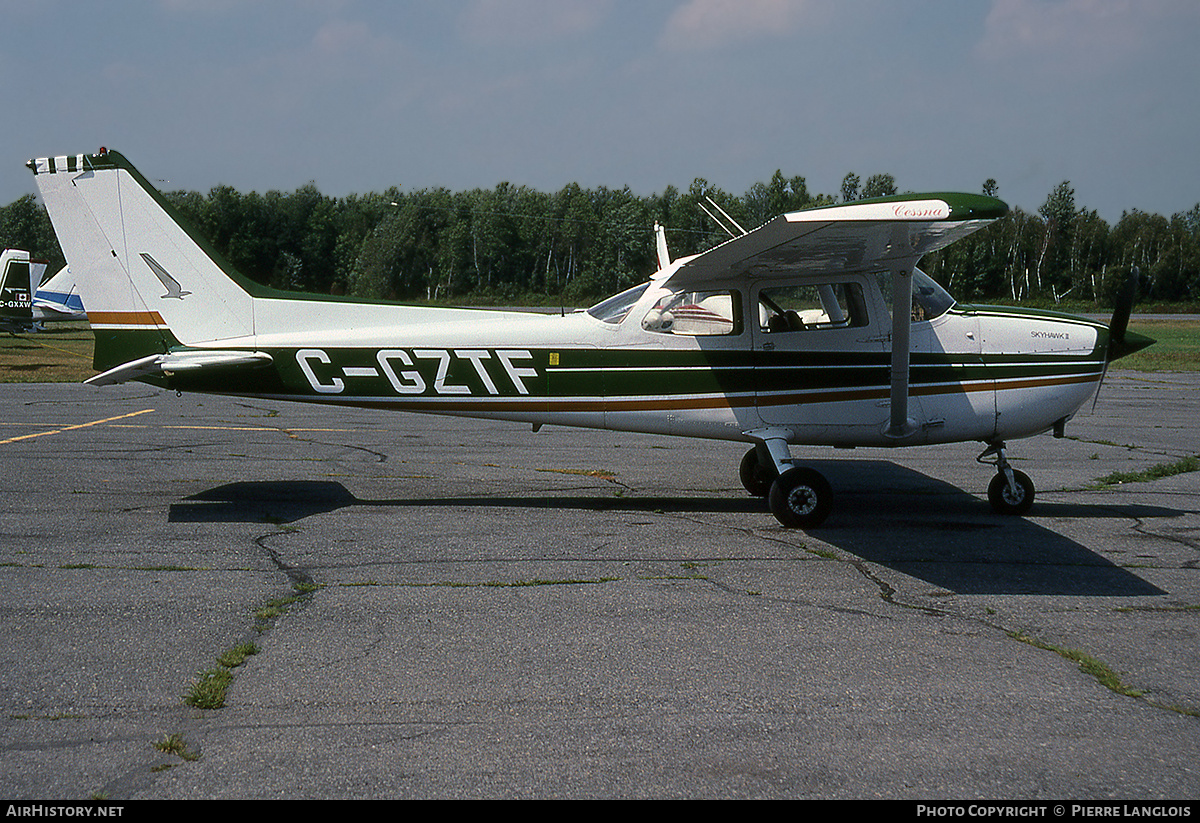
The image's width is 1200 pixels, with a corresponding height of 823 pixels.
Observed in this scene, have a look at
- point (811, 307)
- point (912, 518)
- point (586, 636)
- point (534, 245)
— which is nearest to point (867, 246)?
point (811, 307)

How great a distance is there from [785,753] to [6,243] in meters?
121

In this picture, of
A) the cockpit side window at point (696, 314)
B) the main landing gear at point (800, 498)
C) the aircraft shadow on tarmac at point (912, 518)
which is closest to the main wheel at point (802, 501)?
the main landing gear at point (800, 498)

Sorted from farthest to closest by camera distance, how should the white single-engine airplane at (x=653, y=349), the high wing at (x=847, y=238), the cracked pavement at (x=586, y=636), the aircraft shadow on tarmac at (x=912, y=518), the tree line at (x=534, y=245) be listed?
the tree line at (x=534, y=245) → the white single-engine airplane at (x=653, y=349) → the aircraft shadow on tarmac at (x=912, y=518) → the high wing at (x=847, y=238) → the cracked pavement at (x=586, y=636)

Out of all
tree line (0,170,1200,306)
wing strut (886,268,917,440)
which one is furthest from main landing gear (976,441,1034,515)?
tree line (0,170,1200,306)

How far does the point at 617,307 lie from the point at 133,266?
449 cm

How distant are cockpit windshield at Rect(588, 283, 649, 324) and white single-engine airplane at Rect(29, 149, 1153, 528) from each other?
0.17ft

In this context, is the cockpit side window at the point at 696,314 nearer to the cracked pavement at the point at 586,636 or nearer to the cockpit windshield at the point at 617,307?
the cockpit windshield at the point at 617,307

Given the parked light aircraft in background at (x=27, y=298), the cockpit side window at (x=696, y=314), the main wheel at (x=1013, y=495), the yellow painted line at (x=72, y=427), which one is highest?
the parked light aircraft in background at (x=27, y=298)

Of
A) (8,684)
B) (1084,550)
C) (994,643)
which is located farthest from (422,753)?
(1084,550)

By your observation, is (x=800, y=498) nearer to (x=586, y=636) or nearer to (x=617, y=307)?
(x=617, y=307)

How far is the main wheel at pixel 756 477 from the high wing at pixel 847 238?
2065 mm

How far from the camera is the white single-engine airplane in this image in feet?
27.2

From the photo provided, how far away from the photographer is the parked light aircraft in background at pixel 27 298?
125ft

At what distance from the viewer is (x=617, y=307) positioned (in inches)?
344
